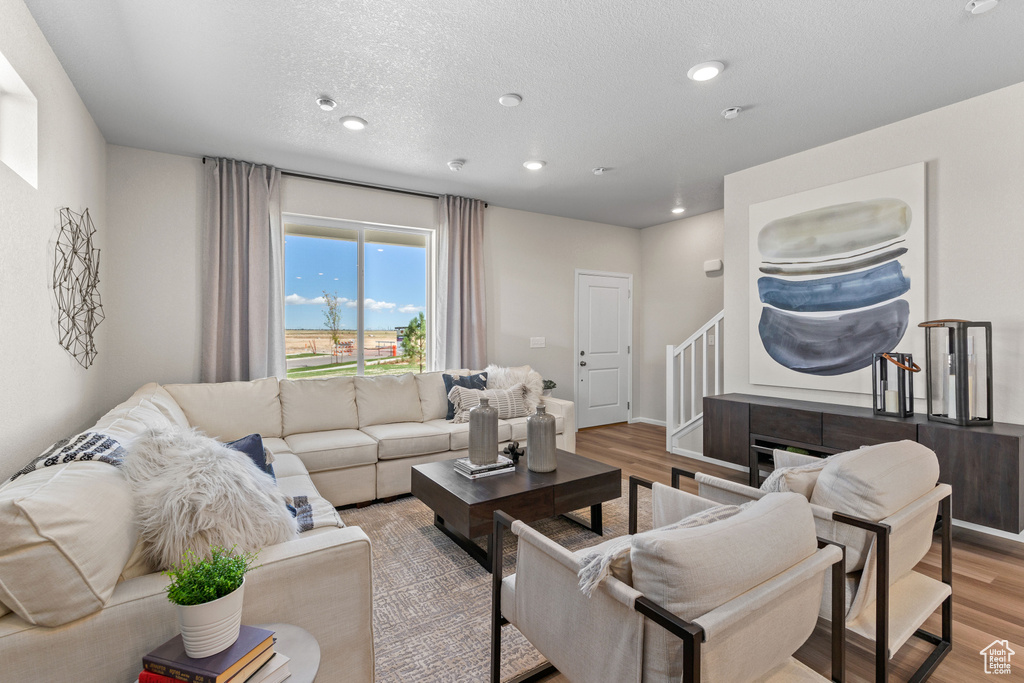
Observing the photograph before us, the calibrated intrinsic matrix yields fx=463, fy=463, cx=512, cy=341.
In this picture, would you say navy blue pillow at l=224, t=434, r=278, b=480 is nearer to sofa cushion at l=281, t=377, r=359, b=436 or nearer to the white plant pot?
the white plant pot

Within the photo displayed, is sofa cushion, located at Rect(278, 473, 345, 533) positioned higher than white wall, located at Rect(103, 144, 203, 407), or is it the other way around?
white wall, located at Rect(103, 144, 203, 407)

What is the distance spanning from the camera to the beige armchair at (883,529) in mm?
1402

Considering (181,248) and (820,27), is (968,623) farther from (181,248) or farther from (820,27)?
(181,248)

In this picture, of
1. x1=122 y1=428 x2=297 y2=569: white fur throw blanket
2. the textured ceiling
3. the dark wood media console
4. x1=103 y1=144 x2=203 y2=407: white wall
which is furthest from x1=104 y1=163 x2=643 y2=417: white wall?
x1=122 y1=428 x2=297 y2=569: white fur throw blanket

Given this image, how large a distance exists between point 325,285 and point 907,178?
4.57m

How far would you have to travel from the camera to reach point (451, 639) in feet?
6.21

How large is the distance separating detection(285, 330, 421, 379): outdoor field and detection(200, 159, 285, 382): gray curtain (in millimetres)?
262

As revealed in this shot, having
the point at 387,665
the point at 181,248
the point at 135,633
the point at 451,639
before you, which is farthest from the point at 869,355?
the point at 181,248

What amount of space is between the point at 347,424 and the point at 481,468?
62.6 inches

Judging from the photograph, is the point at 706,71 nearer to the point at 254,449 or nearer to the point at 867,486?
the point at 867,486

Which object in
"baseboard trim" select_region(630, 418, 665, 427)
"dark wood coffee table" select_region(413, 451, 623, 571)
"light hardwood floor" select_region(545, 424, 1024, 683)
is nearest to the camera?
"light hardwood floor" select_region(545, 424, 1024, 683)

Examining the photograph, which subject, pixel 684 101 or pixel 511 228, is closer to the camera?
pixel 684 101

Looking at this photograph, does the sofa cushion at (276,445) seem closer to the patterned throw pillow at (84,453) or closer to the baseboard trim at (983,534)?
the patterned throw pillow at (84,453)

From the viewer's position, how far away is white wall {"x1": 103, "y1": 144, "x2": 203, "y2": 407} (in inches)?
136
